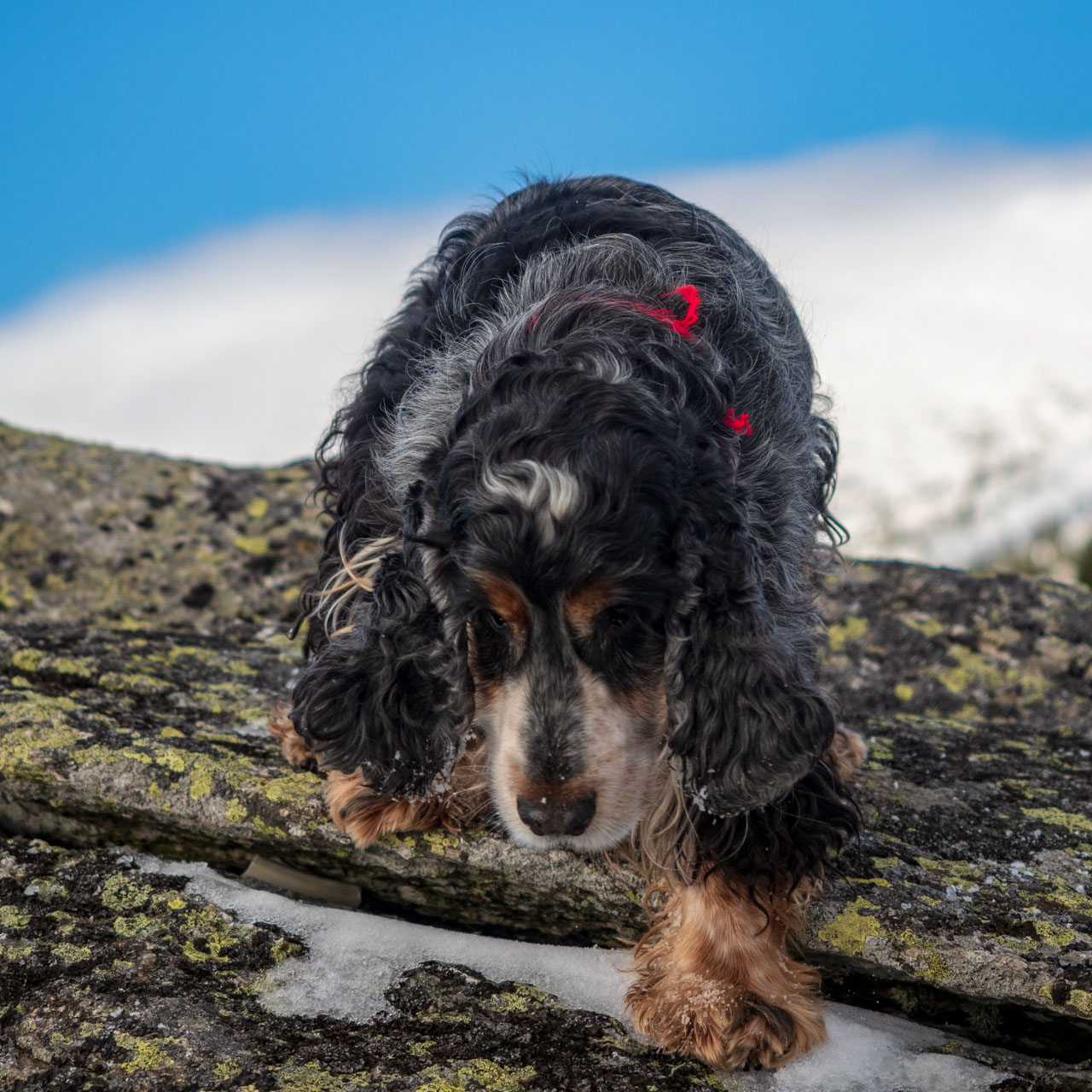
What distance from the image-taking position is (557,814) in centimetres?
321

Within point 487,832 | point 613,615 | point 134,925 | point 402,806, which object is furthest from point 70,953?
point 613,615

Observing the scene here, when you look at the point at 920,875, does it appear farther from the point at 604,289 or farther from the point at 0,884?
the point at 0,884

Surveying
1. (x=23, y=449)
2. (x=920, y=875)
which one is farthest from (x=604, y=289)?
(x=23, y=449)

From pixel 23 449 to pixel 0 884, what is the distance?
4357 mm

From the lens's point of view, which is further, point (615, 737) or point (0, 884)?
point (0, 884)

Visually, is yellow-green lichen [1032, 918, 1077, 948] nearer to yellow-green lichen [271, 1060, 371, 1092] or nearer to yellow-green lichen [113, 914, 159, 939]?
yellow-green lichen [271, 1060, 371, 1092]

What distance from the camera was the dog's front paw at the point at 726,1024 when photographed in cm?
324

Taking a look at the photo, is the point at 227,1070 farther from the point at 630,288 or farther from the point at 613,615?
the point at 630,288

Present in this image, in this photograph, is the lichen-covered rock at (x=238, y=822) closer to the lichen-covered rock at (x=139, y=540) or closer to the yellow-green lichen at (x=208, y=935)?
the yellow-green lichen at (x=208, y=935)

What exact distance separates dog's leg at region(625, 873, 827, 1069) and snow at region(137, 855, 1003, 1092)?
0.08 m

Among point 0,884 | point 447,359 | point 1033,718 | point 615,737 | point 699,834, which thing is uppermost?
point 447,359

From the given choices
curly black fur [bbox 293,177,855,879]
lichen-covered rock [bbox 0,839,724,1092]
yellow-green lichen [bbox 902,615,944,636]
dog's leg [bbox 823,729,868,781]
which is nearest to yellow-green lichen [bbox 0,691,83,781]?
lichen-covered rock [bbox 0,839,724,1092]

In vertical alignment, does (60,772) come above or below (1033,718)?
below

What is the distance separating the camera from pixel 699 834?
3.68 m
